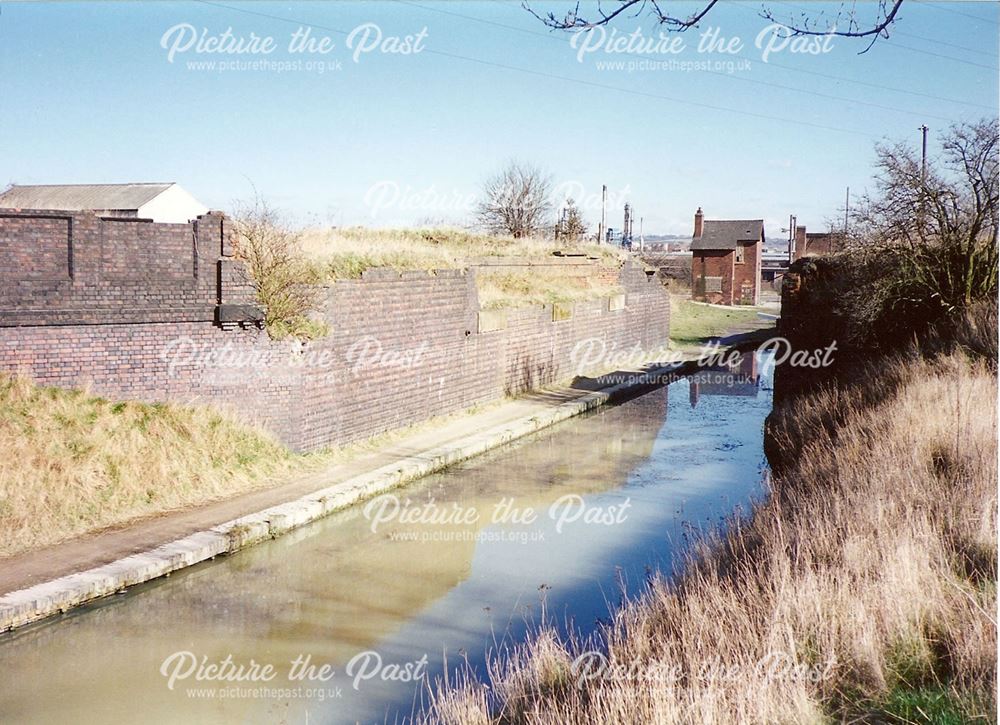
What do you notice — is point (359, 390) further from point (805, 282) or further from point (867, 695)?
point (805, 282)

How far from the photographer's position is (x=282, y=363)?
1262cm

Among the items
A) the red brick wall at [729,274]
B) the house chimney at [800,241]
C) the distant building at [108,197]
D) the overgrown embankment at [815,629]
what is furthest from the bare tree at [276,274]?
the house chimney at [800,241]

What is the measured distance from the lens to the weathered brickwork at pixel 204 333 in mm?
10461

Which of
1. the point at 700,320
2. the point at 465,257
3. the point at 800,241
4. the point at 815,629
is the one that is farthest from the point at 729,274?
the point at 815,629

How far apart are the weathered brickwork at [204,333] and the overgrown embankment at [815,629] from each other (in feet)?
21.3

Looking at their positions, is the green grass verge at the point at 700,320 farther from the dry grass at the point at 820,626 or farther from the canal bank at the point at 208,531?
the dry grass at the point at 820,626

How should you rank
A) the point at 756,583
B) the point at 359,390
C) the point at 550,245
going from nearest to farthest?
the point at 756,583, the point at 359,390, the point at 550,245

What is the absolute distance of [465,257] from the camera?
20.9 metres

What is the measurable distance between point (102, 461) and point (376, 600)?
368cm

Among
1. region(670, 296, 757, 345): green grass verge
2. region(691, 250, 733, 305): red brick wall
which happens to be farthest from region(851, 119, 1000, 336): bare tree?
region(691, 250, 733, 305): red brick wall

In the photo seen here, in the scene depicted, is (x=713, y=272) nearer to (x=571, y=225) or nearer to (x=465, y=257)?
(x=571, y=225)

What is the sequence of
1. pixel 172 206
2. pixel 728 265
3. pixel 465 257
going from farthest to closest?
pixel 728 265 → pixel 172 206 → pixel 465 257

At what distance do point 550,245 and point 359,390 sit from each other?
1463 cm

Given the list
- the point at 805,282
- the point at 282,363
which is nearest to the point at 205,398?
the point at 282,363
